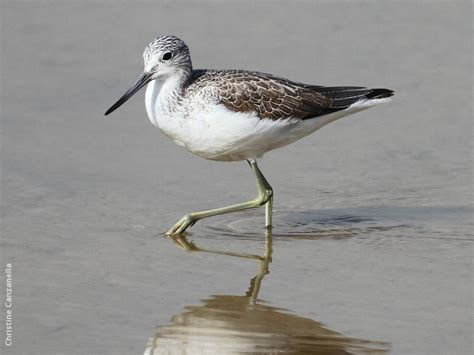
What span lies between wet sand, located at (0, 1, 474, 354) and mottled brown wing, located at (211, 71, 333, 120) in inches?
45.3

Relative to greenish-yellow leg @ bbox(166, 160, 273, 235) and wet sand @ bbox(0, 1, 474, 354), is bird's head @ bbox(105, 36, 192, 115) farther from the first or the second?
wet sand @ bbox(0, 1, 474, 354)

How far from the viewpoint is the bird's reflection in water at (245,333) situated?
821 centimetres

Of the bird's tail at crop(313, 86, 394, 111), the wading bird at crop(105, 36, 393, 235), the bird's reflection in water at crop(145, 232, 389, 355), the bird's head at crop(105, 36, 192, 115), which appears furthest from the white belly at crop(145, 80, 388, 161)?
the bird's reflection in water at crop(145, 232, 389, 355)

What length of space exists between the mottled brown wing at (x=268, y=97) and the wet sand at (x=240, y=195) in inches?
45.3

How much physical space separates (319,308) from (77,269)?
2207mm

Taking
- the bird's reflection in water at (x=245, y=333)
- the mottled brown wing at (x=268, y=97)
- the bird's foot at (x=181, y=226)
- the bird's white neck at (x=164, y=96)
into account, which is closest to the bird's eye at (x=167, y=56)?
the bird's white neck at (x=164, y=96)

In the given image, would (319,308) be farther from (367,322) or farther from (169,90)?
(169,90)

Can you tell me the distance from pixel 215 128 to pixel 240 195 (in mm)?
1656

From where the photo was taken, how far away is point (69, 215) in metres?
11.1

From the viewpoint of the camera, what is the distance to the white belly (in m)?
10.5

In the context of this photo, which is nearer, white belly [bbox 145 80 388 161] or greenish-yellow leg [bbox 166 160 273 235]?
white belly [bbox 145 80 388 161]

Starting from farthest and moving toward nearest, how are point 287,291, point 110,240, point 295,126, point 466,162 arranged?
point 466,162 < point 295,126 < point 110,240 < point 287,291

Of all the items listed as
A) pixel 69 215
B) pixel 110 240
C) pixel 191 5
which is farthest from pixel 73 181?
pixel 191 5

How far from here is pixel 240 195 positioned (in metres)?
Answer: 12.0
